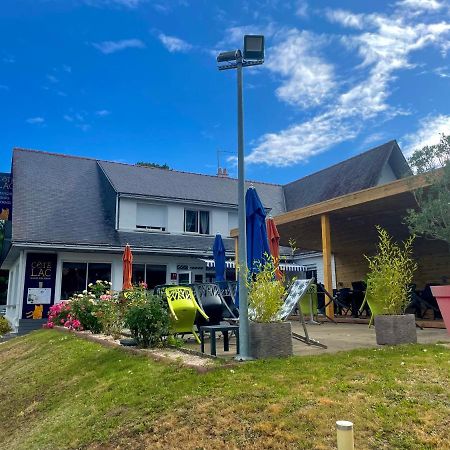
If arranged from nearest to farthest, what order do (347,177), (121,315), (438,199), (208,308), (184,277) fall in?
(438,199), (208,308), (121,315), (184,277), (347,177)

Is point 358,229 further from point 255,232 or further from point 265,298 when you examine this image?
point 265,298

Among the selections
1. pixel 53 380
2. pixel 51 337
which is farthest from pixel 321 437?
pixel 51 337

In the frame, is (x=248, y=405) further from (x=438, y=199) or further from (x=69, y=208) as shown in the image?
(x=69, y=208)

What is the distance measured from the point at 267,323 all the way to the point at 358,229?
35.5 ft

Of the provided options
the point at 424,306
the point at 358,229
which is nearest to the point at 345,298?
the point at 424,306

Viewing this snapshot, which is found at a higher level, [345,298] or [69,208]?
[69,208]

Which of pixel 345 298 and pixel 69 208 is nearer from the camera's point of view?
pixel 345 298

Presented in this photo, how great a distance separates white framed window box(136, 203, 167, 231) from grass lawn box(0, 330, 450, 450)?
14882 mm

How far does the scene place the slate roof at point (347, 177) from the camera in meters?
21.9

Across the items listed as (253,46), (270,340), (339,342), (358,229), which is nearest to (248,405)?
(270,340)

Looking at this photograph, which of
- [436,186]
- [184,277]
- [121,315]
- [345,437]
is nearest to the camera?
[345,437]

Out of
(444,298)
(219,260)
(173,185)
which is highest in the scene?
(173,185)

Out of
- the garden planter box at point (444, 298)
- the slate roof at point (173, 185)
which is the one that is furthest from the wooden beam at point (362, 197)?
the slate roof at point (173, 185)

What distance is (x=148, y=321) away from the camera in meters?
7.42
